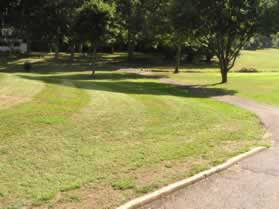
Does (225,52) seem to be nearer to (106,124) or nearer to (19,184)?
(106,124)

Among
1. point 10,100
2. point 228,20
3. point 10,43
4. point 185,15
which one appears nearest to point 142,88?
point 185,15

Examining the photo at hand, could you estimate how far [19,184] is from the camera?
18.4 ft

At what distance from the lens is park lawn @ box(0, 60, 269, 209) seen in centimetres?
560

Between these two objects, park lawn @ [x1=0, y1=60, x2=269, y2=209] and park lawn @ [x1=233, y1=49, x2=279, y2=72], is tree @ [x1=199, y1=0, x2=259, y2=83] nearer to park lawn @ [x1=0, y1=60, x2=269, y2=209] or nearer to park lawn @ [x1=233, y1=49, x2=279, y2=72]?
park lawn @ [x1=0, y1=60, x2=269, y2=209]

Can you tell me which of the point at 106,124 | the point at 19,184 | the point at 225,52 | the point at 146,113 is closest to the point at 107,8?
the point at 225,52

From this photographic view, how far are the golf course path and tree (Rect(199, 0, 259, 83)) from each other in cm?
1801

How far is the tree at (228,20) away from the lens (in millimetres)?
24375

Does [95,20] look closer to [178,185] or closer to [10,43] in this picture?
[178,185]

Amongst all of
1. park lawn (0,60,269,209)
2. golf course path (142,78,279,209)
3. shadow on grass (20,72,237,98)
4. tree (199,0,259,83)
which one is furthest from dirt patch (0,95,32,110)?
tree (199,0,259,83)

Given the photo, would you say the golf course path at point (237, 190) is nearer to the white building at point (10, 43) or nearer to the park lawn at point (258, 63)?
the park lawn at point (258, 63)

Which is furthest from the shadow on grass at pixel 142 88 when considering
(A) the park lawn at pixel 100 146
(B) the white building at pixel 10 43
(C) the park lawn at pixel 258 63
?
(B) the white building at pixel 10 43

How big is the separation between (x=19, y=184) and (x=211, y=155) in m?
4.07

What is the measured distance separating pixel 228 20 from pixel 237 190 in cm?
2069

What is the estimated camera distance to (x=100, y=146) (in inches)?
304
